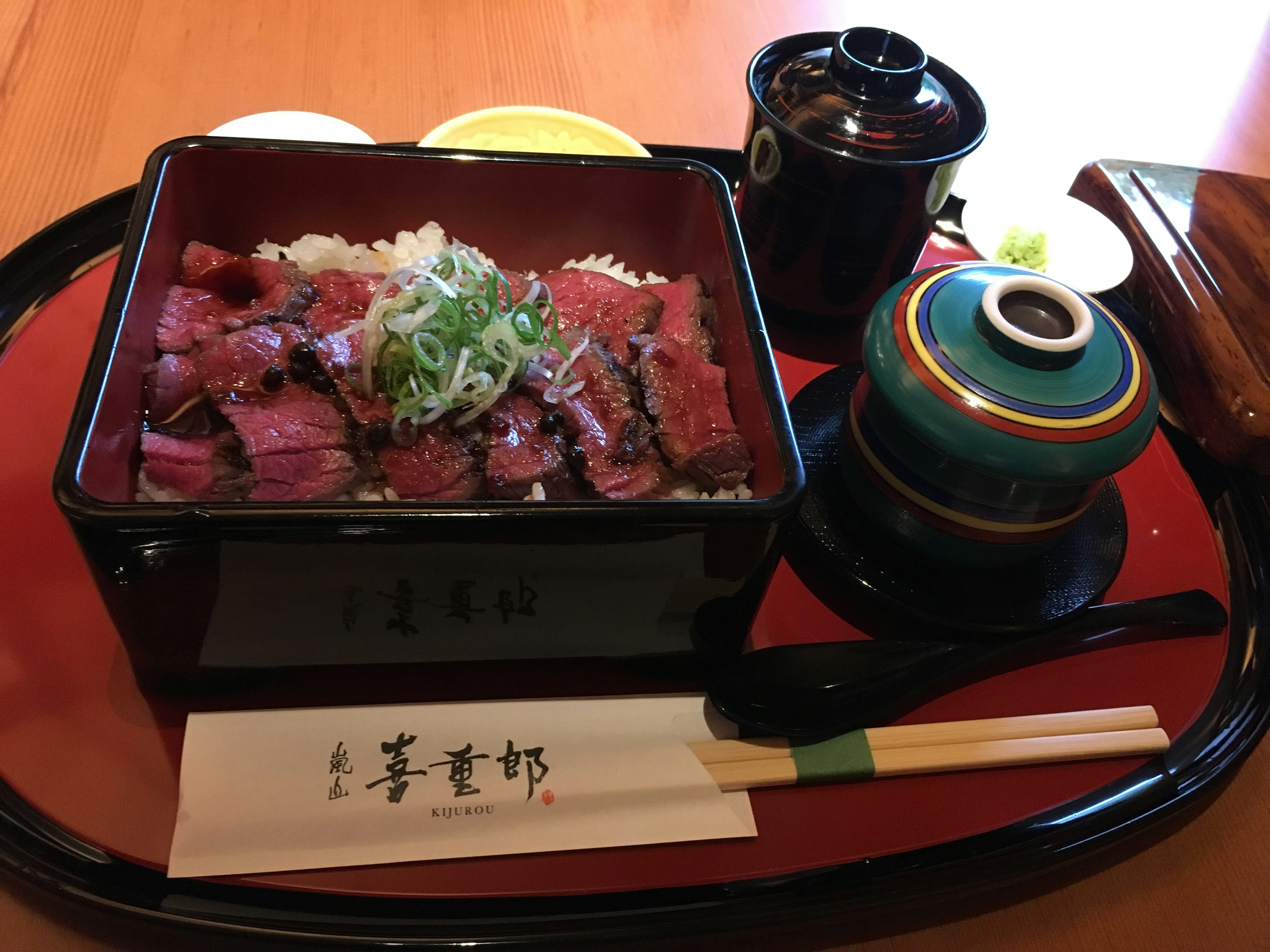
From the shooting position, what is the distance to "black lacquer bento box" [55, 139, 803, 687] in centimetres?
92

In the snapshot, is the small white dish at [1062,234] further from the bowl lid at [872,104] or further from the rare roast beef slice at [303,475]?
the rare roast beef slice at [303,475]

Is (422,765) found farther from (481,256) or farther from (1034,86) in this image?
(1034,86)

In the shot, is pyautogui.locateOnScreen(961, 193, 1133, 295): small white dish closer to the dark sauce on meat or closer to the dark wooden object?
the dark wooden object

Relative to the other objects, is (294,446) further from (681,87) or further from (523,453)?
(681,87)

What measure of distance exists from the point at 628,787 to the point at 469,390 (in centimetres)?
61

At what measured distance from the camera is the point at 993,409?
1.12 metres

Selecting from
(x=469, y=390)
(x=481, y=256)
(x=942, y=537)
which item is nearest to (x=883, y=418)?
(x=942, y=537)

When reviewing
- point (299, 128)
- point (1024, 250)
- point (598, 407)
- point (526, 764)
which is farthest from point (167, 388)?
point (1024, 250)

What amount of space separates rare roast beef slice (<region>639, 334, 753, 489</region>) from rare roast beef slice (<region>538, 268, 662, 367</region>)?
60 mm

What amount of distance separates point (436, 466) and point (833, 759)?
69cm

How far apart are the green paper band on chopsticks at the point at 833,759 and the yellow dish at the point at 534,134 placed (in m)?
1.30

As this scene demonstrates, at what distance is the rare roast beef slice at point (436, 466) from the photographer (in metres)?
1.21

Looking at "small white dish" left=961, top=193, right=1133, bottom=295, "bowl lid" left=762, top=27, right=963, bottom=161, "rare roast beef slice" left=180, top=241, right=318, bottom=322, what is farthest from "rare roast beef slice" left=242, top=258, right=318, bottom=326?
"small white dish" left=961, top=193, right=1133, bottom=295

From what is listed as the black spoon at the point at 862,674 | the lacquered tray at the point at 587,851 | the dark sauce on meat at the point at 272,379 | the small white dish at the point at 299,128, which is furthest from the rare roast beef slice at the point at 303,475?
the small white dish at the point at 299,128
